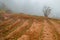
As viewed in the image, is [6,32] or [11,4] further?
[11,4]

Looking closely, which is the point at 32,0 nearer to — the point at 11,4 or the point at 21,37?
the point at 11,4

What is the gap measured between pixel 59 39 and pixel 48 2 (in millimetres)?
81000

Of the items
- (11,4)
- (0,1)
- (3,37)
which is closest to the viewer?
(3,37)

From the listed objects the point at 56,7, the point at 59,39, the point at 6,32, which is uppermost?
the point at 56,7

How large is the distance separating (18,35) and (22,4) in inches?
2529

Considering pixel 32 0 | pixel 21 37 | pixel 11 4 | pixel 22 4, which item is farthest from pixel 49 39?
Answer: pixel 32 0

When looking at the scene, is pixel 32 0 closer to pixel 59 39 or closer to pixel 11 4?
pixel 11 4

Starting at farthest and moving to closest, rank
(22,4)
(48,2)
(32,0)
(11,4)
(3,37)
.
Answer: (48,2) → (32,0) → (22,4) → (11,4) → (3,37)

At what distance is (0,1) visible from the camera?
64312mm

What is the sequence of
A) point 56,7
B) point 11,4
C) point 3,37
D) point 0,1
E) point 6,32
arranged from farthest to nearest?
point 56,7
point 11,4
point 0,1
point 6,32
point 3,37

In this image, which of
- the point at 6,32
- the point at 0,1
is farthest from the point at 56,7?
the point at 6,32

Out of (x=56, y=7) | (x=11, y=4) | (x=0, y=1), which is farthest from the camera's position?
(x=56, y=7)

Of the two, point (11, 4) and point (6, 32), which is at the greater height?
point (11, 4)

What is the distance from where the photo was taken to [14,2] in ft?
248
